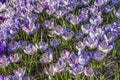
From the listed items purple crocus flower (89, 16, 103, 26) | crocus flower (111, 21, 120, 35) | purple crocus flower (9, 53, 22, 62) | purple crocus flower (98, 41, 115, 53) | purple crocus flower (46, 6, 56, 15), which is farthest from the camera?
purple crocus flower (46, 6, 56, 15)

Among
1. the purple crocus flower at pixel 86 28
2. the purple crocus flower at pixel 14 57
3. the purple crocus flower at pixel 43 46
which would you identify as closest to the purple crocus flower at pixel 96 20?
the purple crocus flower at pixel 86 28

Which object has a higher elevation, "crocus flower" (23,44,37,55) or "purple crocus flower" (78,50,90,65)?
"crocus flower" (23,44,37,55)

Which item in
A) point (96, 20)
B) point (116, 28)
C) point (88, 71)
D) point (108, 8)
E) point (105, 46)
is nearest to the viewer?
point (88, 71)

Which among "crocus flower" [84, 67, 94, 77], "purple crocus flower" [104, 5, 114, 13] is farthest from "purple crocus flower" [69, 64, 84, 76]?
"purple crocus flower" [104, 5, 114, 13]

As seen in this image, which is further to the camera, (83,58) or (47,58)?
(47,58)

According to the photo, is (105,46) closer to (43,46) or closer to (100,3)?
(43,46)

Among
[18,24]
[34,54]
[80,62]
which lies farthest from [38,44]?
[80,62]

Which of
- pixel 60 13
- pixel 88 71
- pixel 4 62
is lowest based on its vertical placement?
pixel 88 71

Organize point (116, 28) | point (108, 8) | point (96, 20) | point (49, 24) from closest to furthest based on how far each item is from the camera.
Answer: point (116, 28), point (96, 20), point (49, 24), point (108, 8)

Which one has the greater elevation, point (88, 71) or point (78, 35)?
point (78, 35)

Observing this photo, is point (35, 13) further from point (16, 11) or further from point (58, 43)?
point (58, 43)

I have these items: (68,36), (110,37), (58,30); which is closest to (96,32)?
(110,37)

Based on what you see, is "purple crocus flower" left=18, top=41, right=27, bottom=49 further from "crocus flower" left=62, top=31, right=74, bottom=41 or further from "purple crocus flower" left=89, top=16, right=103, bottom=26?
"purple crocus flower" left=89, top=16, right=103, bottom=26
